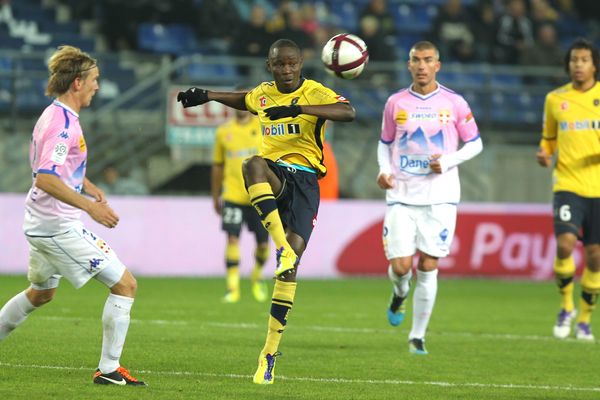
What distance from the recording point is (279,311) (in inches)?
337

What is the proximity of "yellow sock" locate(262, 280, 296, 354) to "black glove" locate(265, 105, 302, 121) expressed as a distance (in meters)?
1.15

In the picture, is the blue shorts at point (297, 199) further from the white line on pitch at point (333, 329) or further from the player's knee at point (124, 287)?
the white line on pitch at point (333, 329)

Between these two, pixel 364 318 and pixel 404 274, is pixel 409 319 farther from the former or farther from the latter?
pixel 404 274

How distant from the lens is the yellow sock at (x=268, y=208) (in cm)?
849

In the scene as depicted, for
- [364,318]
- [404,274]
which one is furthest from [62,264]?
[364,318]

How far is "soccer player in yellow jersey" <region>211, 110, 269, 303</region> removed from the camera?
51.9ft

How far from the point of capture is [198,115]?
2050 centimetres

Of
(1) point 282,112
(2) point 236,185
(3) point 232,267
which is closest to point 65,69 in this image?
(1) point 282,112

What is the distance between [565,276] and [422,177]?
7.96 feet

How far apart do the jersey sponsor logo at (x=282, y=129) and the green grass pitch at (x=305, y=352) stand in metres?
1.75

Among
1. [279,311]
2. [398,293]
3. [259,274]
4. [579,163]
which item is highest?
[579,163]

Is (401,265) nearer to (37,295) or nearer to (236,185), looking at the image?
(37,295)

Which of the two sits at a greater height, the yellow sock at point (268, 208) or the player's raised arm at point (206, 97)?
the player's raised arm at point (206, 97)

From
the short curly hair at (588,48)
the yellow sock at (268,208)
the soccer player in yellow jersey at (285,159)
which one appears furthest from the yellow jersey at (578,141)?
the yellow sock at (268,208)
